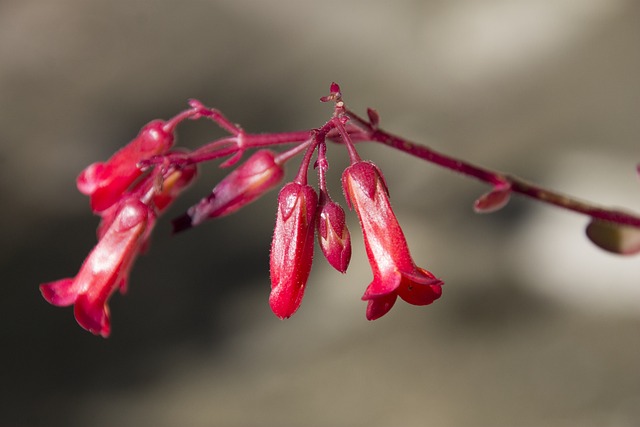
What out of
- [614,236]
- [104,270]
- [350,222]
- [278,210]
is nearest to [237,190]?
[278,210]

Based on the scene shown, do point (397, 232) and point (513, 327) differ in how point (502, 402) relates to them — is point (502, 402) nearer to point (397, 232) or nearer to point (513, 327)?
point (513, 327)

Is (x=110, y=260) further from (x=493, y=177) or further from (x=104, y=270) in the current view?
(x=493, y=177)

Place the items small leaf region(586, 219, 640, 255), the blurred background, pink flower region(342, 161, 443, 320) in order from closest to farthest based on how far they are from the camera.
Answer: pink flower region(342, 161, 443, 320), small leaf region(586, 219, 640, 255), the blurred background

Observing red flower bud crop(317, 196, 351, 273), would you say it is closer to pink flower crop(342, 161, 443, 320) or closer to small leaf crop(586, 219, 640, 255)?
pink flower crop(342, 161, 443, 320)

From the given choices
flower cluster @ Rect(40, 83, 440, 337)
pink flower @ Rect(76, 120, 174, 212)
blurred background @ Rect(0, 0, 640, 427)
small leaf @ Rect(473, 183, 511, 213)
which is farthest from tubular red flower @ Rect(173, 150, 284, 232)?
blurred background @ Rect(0, 0, 640, 427)

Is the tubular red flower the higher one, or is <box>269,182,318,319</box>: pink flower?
the tubular red flower

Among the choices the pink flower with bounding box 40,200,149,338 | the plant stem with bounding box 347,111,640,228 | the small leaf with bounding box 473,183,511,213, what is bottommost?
the pink flower with bounding box 40,200,149,338
